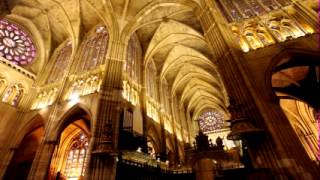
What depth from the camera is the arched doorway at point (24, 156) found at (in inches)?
522

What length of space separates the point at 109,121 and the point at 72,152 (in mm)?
7825

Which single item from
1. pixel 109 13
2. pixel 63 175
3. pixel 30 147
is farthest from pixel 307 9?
pixel 30 147

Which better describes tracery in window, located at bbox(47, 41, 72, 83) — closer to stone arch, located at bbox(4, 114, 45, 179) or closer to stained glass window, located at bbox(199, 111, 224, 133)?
stone arch, located at bbox(4, 114, 45, 179)

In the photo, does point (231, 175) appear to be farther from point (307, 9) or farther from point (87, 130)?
point (87, 130)

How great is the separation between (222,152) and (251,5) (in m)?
11.6

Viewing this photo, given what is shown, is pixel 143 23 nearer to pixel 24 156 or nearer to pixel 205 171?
pixel 205 171

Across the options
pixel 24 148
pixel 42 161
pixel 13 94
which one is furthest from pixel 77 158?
pixel 13 94

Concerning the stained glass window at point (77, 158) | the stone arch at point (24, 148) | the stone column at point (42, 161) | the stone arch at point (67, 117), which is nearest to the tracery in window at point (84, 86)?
the stone arch at point (67, 117)

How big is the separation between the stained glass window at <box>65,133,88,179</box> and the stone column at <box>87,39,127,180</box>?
618 centimetres

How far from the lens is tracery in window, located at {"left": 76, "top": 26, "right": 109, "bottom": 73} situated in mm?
14050

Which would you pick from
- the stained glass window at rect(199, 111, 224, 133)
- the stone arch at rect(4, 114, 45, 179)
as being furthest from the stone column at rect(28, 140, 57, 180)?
the stained glass window at rect(199, 111, 224, 133)

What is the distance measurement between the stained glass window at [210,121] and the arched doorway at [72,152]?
18863 mm

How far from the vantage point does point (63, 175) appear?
42.7ft

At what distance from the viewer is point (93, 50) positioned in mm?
15156
